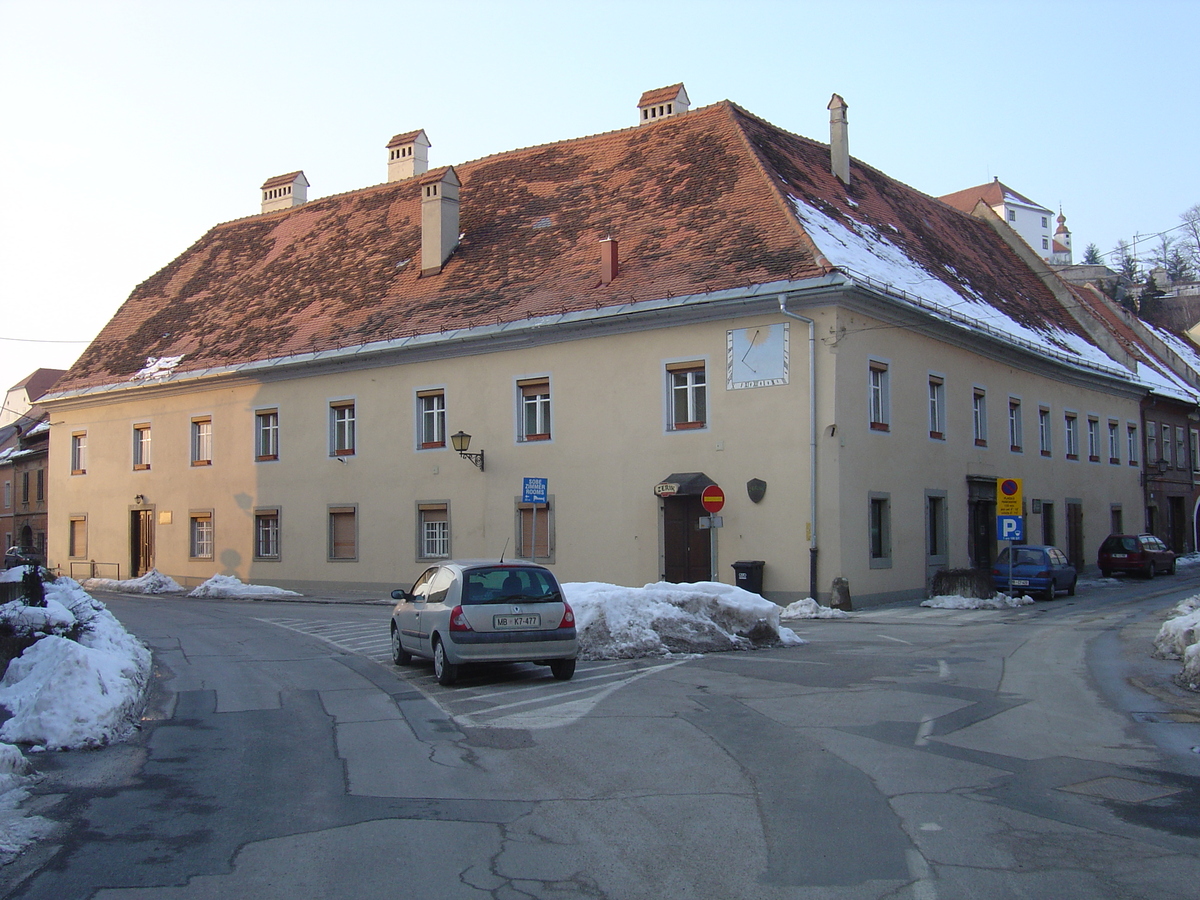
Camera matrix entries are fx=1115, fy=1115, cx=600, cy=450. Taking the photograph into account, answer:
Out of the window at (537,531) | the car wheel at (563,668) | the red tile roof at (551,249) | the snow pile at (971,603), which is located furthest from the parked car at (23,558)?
the snow pile at (971,603)

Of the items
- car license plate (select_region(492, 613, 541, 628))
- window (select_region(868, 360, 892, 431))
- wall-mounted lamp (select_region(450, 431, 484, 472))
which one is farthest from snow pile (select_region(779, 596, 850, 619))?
car license plate (select_region(492, 613, 541, 628))

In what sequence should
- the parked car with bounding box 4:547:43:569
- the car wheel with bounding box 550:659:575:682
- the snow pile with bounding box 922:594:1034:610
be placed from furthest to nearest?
the snow pile with bounding box 922:594:1034:610
the parked car with bounding box 4:547:43:569
the car wheel with bounding box 550:659:575:682

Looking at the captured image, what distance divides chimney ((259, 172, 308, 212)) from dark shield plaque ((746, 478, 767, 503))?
Result: 2673 cm

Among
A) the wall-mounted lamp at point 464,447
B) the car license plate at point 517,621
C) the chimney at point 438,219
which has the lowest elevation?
the car license plate at point 517,621

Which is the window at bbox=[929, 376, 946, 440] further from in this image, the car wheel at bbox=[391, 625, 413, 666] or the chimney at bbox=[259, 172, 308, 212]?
the chimney at bbox=[259, 172, 308, 212]

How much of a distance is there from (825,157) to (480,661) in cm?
2505

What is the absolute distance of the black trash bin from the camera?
23.9m

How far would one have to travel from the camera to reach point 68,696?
9.70 m

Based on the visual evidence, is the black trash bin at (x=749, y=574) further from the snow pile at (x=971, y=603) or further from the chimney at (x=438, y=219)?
the chimney at (x=438, y=219)

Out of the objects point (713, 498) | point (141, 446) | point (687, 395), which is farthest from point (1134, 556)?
point (141, 446)

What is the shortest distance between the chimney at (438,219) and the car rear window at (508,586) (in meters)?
20.1

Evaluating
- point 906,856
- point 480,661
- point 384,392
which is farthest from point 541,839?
point 384,392

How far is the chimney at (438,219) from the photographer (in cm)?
3203

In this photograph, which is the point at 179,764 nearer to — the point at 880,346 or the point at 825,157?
the point at 880,346
